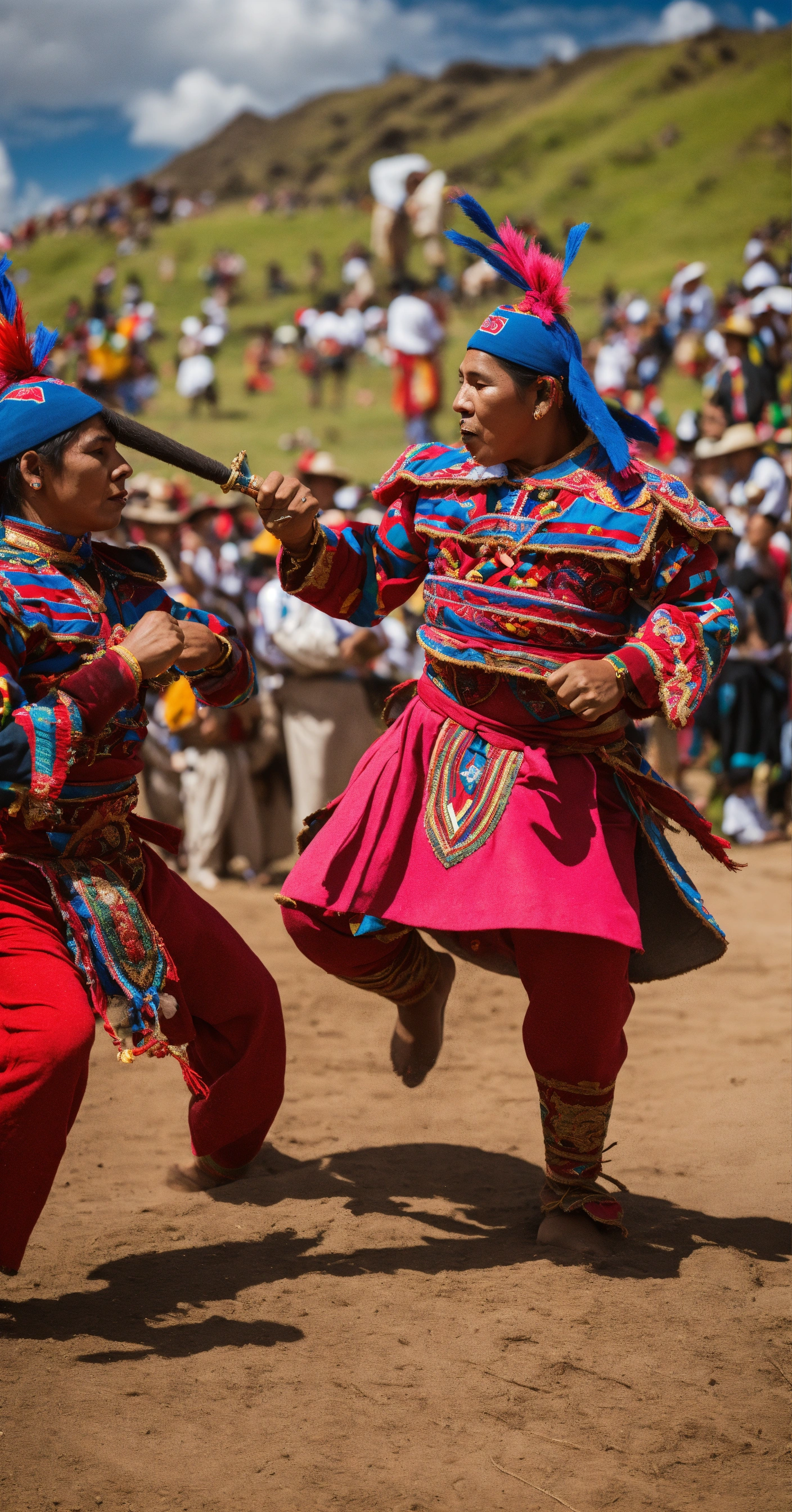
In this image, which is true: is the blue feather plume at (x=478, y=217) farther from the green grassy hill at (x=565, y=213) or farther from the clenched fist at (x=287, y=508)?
the green grassy hill at (x=565, y=213)

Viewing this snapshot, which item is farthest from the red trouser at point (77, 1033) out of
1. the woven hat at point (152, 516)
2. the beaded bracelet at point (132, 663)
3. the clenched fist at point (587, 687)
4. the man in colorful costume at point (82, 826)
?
the woven hat at point (152, 516)

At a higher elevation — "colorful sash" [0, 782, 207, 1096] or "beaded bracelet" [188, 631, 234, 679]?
"beaded bracelet" [188, 631, 234, 679]

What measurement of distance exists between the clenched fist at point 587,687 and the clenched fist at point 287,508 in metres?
0.71

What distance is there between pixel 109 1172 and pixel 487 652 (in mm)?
2020

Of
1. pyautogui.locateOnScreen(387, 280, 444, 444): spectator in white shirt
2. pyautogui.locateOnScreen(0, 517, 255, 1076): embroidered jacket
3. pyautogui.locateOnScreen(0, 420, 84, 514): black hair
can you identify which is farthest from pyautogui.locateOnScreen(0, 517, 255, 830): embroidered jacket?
pyautogui.locateOnScreen(387, 280, 444, 444): spectator in white shirt

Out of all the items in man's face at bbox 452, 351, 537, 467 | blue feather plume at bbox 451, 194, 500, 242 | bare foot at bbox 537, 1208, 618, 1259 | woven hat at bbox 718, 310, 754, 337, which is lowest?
bare foot at bbox 537, 1208, 618, 1259

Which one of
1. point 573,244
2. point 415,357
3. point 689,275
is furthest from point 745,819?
point 689,275

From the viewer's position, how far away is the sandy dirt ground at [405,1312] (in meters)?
2.57

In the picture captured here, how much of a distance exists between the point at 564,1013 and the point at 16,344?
80.1 inches

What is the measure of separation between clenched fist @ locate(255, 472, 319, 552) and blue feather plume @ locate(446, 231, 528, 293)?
0.75 meters

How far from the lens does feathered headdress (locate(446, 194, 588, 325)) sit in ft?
11.6

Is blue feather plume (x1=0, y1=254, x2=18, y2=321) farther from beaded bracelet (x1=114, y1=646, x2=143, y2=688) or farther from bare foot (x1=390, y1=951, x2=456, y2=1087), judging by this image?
bare foot (x1=390, y1=951, x2=456, y2=1087)

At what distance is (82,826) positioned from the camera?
10.8ft

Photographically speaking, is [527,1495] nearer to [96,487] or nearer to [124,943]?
[124,943]
